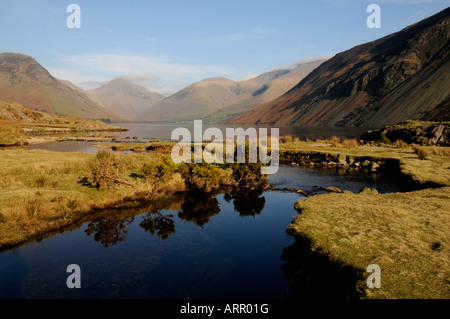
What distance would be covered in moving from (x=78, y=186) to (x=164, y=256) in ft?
40.6

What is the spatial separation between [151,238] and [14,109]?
162876 millimetres

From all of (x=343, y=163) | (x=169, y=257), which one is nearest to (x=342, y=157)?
(x=343, y=163)

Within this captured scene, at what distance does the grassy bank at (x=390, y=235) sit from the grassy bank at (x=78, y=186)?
11432 mm

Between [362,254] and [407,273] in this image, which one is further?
[362,254]

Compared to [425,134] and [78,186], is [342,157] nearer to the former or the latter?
[425,134]

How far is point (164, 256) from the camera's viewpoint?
45.8 ft

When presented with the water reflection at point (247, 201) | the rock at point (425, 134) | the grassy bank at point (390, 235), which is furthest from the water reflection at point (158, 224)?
the rock at point (425, 134)

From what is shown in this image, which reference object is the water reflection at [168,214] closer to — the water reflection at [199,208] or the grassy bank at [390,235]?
the water reflection at [199,208]

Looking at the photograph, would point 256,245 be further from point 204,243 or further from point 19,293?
point 19,293

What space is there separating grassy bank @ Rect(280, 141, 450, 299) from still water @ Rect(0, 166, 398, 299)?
2164mm

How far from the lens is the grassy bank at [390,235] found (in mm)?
8953
